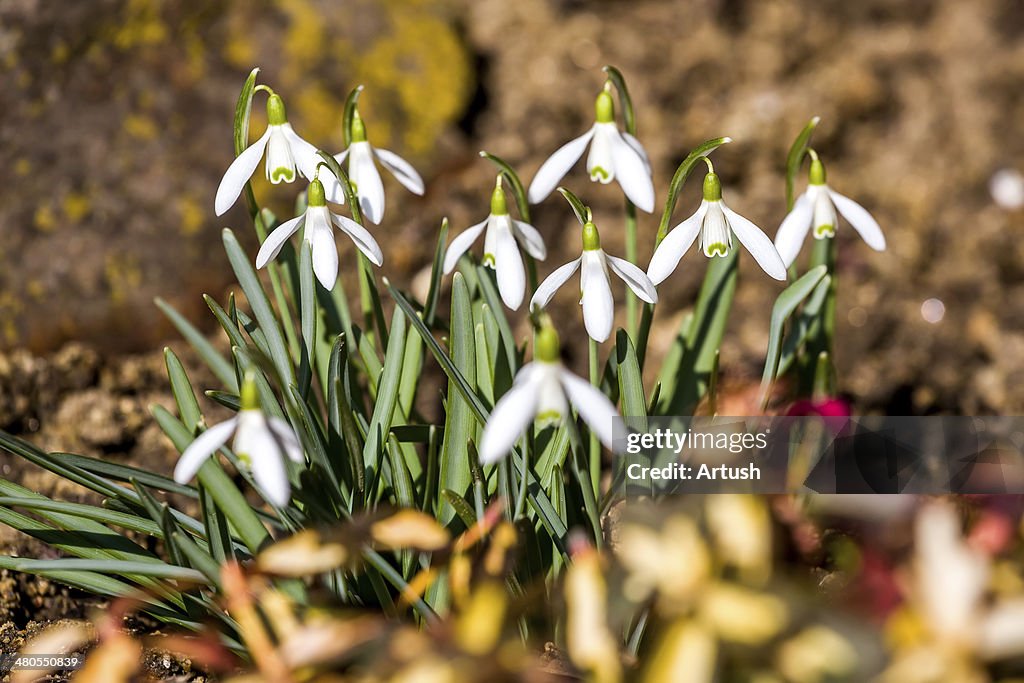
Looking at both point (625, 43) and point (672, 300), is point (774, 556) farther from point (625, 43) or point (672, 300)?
point (625, 43)

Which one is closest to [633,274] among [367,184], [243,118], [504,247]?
[504,247]

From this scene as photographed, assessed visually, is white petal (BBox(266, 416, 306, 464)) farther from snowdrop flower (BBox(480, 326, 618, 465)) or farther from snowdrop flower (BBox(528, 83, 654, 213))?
snowdrop flower (BBox(528, 83, 654, 213))

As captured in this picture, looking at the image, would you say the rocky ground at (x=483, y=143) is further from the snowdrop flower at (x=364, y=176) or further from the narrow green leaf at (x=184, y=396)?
the snowdrop flower at (x=364, y=176)

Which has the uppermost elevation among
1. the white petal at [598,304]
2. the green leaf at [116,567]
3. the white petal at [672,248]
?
the white petal at [672,248]

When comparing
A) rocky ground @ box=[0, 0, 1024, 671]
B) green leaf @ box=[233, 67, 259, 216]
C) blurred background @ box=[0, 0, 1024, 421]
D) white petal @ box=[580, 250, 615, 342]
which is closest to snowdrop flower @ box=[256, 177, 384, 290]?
green leaf @ box=[233, 67, 259, 216]

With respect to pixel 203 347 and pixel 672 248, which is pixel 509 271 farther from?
pixel 203 347

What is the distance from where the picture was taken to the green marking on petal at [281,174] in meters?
0.97

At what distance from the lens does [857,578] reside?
0.73 meters

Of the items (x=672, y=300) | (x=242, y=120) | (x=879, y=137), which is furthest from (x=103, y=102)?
(x=879, y=137)

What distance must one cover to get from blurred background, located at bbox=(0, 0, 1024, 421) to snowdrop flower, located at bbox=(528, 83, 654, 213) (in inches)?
31.5

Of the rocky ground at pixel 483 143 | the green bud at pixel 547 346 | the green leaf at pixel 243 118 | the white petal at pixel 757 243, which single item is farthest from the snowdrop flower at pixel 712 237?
the rocky ground at pixel 483 143

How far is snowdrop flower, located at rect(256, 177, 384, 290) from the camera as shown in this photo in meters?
0.90

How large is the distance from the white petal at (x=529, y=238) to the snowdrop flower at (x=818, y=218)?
0.93 feet

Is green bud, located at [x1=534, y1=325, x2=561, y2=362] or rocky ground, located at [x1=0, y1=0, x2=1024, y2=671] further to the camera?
rocky ground, located at [x1=0, y1=0, x2=1024, y2=671]
